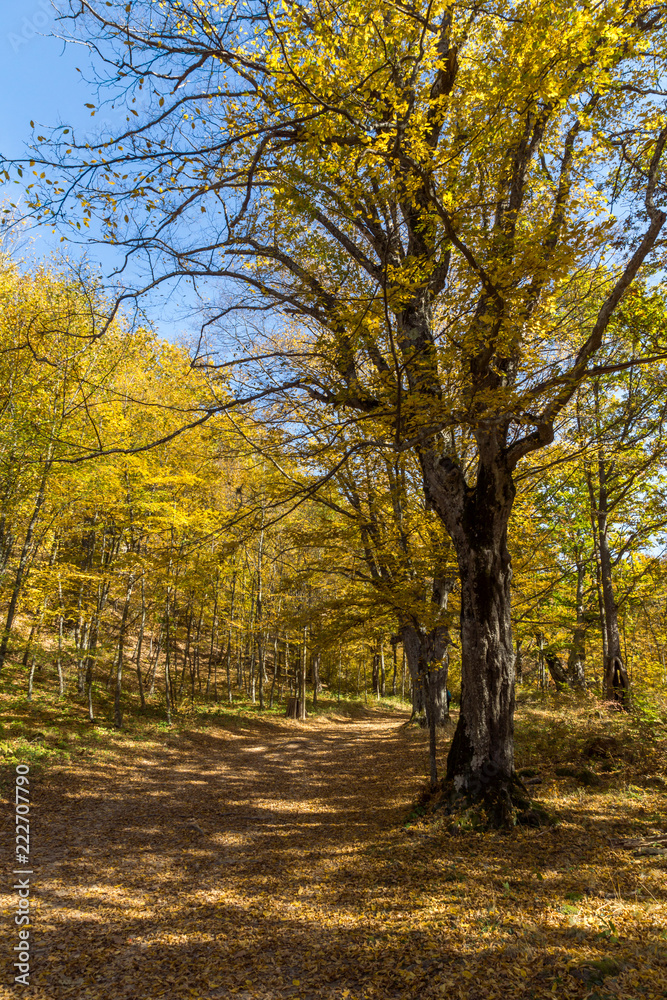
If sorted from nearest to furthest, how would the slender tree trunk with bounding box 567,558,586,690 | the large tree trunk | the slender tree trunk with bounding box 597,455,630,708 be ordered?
the large tree trunk < the slender tree trunk with bounding box 597,455,630,708 < the slender tree trunk with bounding box 567,558,586,690

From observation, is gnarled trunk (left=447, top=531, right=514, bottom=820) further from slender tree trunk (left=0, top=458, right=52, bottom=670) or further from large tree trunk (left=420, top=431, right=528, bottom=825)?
slender tree trunk (left=0, top=458, right=52, bottom=670)

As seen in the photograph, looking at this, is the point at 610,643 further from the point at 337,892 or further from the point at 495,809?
the point at 337,892

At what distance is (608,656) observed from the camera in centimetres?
1030

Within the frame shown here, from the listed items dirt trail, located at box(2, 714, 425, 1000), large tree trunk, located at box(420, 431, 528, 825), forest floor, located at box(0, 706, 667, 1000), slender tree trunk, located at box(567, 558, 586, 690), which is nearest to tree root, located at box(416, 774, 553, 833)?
large tree trunk, located at box(420, 431, 528, 825)

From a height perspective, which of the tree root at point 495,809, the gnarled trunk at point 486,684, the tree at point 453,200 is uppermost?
the tree at point 453,200

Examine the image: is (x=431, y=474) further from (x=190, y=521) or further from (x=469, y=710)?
A: (x=190, y=521)

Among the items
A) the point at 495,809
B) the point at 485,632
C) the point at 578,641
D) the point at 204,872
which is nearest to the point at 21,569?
the point at 204,872

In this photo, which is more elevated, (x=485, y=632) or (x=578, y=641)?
(x=485, y=632)

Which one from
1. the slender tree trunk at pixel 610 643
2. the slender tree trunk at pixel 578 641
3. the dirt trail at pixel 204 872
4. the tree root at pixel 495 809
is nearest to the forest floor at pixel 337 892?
the dirt trail at pixel 204 872

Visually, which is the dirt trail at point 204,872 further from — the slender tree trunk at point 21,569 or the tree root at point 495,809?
the slender tree trunk at point 21,569

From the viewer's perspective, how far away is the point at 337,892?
4379mm

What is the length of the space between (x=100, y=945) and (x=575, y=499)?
1264 cm

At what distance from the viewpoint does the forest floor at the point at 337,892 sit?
306cm

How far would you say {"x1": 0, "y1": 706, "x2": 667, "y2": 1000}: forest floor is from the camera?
120 inches
